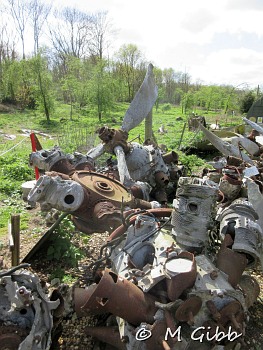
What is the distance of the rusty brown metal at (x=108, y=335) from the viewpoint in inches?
159

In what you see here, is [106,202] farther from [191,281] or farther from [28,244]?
[28,244]

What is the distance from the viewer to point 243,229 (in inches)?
152

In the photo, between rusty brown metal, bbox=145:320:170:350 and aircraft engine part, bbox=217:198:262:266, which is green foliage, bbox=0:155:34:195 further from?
rusty brown metal, bbox=145:320:170:350

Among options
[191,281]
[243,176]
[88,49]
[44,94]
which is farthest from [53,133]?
[88,49]

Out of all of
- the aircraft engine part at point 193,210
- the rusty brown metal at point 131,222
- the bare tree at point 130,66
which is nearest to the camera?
the aircraft engine part at point 193,210

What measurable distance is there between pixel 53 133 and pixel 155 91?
18.5 m

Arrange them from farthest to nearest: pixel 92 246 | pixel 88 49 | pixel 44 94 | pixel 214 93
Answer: pixel 88 49 < pixel 214 93 < pixel 44 94 < pixel 92 246

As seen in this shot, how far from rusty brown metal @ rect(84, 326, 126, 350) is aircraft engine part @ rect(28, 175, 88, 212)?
1579mm

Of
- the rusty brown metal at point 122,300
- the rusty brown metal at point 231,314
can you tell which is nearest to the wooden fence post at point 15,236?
the rusty brown metal at point 122,300

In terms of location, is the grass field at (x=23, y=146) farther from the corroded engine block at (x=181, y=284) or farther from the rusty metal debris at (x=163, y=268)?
the corroded engine block at (x=181, y=284)

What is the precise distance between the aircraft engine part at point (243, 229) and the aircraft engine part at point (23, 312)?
2.09 meters

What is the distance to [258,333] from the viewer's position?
16.6ft

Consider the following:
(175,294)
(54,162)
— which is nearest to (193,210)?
(175,294)

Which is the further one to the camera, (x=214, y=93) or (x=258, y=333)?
(x=214, y=93)
